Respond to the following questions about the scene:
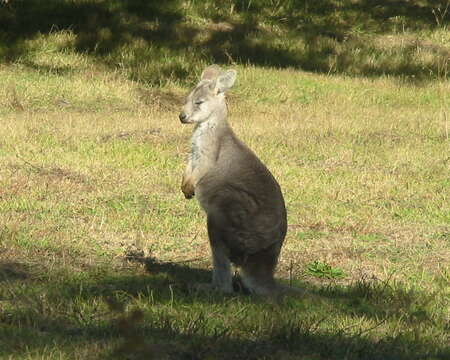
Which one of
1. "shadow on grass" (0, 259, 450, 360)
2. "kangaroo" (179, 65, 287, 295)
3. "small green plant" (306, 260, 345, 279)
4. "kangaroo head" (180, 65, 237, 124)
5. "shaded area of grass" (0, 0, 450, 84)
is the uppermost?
"kangaroo head" (180, 65, 237, 124)

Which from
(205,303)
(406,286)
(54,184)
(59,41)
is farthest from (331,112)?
(205,303)

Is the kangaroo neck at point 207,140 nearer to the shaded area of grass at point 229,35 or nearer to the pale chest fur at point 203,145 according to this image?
the pale chest fur at point 203,145

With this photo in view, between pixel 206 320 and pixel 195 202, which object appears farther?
pixel 195 202

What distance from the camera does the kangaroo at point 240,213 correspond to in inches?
241

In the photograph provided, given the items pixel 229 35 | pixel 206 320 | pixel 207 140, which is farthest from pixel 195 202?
pixel 229 35

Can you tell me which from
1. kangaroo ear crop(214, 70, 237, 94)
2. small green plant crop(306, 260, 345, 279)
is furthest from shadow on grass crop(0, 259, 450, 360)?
kangaroo ear crop(214, 70, 237, 94)

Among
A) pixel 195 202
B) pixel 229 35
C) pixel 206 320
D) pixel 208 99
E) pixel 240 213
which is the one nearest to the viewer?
pixel 206 320

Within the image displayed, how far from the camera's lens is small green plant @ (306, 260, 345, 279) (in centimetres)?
737

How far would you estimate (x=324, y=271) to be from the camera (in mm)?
7383

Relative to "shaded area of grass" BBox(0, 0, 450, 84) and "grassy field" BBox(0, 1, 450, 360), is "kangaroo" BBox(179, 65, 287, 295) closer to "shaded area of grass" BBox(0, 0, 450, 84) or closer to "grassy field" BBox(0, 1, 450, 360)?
"grassy field" BBox(0, 1, 450, 360)

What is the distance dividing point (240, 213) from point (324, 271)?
1.49 m

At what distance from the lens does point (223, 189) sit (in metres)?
6.32

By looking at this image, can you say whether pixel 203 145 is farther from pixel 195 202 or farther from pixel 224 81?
pixel 195 202

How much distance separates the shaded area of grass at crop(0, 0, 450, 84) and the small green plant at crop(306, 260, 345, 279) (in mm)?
8884
